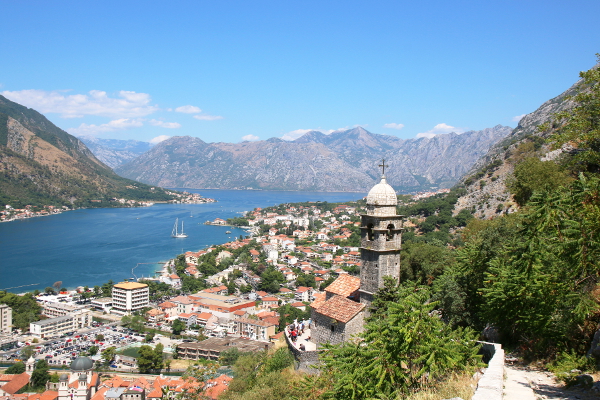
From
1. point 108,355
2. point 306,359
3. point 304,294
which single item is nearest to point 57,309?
point 108,355

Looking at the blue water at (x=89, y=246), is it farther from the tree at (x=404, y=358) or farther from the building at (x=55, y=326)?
the tree at (x=404, y=358)

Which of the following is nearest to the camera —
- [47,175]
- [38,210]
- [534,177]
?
[534,177]

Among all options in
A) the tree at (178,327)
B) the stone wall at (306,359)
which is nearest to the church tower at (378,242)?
the stone wall at (306,359)

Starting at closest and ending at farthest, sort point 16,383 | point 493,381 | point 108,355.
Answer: point 493,381
point 16,383
point 108,355

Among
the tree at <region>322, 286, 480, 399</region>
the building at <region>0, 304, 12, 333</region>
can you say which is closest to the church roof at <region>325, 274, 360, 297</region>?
the tree at <region>322, 286, 480, 399</region>

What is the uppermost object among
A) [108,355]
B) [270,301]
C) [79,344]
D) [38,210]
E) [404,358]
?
[404,358]

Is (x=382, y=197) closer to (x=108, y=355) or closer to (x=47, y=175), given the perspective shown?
(x=108, y=355)

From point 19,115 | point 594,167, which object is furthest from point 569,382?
point 19,115
